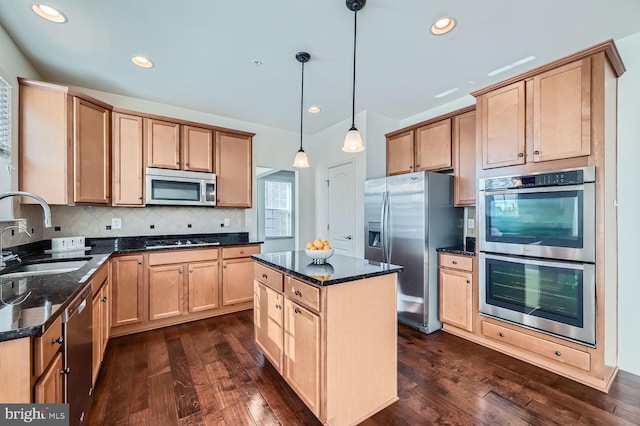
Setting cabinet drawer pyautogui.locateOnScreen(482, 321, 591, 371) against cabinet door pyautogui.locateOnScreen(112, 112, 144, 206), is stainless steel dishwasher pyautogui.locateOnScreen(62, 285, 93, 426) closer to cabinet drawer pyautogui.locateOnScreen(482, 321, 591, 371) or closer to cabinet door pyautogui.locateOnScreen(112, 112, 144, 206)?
cabinet door pyautogui.locateOnScreen(112, 112, 144, 206)

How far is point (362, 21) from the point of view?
2.09 meters

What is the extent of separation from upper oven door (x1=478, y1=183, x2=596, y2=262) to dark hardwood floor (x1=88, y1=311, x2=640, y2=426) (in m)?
1.00

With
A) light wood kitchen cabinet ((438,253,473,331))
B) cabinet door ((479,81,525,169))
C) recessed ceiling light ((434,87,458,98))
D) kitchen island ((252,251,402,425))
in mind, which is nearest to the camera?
kitchen island ((252,251,402,425))

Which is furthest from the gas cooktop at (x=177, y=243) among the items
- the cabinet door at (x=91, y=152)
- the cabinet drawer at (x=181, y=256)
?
the cabinet door at (x=91, y=152)

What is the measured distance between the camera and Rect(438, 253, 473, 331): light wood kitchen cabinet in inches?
113

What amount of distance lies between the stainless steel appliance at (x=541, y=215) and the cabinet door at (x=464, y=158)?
15.4 inches

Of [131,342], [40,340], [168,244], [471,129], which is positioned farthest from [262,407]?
[471,129]

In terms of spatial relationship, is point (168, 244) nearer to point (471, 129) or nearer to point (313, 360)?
point (313, 360)

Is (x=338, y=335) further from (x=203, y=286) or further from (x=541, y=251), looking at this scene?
(x=203, y=286)

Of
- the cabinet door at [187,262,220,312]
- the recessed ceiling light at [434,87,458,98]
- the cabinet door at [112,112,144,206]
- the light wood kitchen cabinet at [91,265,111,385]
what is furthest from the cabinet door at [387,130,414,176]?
the light wood kitchen cabinet at [91,265,111,385]

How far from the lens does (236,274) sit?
3.67 metres

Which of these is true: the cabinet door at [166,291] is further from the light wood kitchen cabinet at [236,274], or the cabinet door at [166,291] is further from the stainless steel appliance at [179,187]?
the stainless steel appliance at [179,187]

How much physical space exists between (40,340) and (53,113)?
101 inches

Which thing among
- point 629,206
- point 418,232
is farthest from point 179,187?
point 629,206
